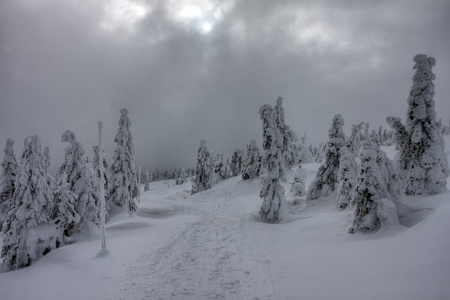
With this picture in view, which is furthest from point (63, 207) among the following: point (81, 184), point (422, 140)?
point (422, 140)

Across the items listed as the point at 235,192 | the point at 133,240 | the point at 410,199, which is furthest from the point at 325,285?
the point at 235,192

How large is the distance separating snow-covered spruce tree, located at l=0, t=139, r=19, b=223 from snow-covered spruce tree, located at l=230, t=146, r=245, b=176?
194 feet

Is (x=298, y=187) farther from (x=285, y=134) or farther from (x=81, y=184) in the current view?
Answer: (x=81, y=184)

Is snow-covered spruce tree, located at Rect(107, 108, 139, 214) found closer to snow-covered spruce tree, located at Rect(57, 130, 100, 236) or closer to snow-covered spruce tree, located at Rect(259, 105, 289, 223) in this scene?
snow-covered spruce tree, located at Rect(57, 130, 100, 236)

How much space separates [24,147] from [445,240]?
69.8 feet

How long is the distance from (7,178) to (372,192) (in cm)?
3228

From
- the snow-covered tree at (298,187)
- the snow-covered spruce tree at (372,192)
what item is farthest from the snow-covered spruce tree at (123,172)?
the snow-covered spruce tree at (372,192)

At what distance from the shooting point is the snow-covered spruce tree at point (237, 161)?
79.6 m

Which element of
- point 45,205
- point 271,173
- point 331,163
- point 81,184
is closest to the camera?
point 45,205

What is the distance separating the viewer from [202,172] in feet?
208

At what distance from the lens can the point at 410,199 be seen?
16.9m

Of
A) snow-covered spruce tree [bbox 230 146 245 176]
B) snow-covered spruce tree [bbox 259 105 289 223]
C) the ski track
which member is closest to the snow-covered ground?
the ski track

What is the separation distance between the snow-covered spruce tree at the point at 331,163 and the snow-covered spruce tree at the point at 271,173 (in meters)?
5.08

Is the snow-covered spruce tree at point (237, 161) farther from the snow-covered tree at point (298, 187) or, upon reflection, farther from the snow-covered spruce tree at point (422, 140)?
the snow-covered spruce tree at point (422, 140)
